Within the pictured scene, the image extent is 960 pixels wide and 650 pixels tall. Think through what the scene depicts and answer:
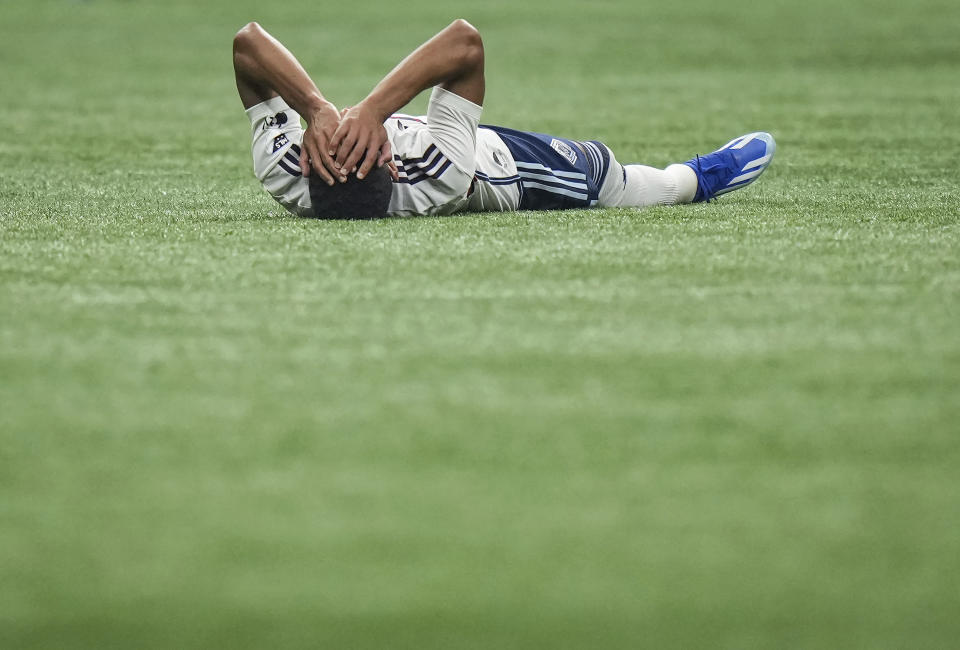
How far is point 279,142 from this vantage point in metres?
2.69

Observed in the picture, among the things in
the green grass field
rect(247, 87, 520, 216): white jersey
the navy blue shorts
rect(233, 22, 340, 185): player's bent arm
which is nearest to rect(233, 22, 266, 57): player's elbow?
rect(233, 22, 340, 185): player's bent arm

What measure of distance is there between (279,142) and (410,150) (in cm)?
26

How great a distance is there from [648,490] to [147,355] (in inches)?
27.3

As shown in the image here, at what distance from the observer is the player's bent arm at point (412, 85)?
2598 mm

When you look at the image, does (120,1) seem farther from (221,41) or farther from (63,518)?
(63,518)

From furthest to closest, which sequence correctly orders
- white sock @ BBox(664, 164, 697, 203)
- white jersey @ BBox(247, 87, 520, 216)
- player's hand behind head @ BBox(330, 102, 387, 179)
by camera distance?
white sock @ BBox(664, 164, 697, 203), white jersey @ BBox(247, 87, 520, 216), player's hand behind head @ BBox(330, 102, 387, 179)

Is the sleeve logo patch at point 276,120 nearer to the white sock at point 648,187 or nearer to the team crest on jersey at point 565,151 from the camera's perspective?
the team crest on jersey at point 565,151

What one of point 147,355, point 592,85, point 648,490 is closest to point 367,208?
point 147,355

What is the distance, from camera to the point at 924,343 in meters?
1.70

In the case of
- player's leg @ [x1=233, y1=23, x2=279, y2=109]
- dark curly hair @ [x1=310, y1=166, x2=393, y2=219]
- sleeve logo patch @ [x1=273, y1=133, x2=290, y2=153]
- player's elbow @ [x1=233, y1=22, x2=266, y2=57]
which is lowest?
dark curly hair @ [x1=310, y1=166, x2=393, y2=219]

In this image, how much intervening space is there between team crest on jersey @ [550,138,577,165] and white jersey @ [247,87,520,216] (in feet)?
0.58

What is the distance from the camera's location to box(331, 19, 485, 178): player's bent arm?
8.52 ft

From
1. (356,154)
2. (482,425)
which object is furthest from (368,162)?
(482,425)

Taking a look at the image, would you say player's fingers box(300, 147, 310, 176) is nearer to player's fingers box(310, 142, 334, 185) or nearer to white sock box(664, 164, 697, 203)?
player's fingers box(310, 142, 334, 185)
